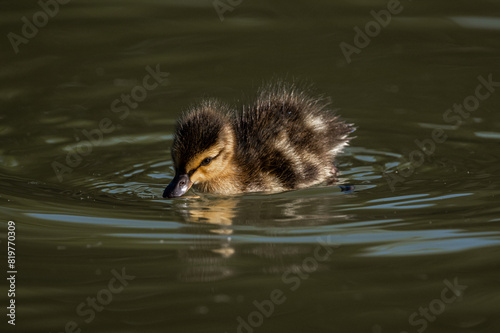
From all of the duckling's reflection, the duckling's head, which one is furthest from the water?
the duckling's head

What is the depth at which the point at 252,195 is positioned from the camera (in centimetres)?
516

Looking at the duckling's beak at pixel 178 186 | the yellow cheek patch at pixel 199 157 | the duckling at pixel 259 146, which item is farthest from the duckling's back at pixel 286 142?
the duckling's beak at pixel 178 186

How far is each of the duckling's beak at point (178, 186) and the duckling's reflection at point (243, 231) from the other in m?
0.07

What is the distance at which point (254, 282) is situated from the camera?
11.6 feet

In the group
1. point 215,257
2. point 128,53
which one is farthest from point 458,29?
point 215,257

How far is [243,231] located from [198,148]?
3.03 feet

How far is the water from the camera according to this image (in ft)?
11.0

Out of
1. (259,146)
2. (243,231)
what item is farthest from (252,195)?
(243,231)

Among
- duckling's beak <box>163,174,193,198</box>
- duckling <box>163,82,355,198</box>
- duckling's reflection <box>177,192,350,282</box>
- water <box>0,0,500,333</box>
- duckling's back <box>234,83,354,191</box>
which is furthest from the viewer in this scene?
duckling's back <box>234,83,354,191</box>

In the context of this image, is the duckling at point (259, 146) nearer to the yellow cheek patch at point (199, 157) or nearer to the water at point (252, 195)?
the yellow cheek patch at point (199, 157)

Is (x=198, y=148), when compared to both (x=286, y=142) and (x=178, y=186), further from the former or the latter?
(x=286, y=142)

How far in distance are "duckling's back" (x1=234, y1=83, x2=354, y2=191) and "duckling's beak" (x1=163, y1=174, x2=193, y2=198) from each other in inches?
16.0

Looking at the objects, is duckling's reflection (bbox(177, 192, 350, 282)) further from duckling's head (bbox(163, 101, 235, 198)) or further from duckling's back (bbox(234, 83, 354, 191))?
duckling's back (bbox(234, 83, 354, 191))

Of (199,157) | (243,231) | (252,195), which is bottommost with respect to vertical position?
(243,231)
